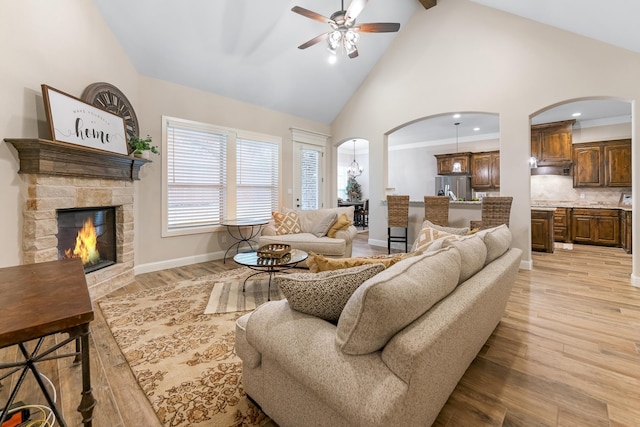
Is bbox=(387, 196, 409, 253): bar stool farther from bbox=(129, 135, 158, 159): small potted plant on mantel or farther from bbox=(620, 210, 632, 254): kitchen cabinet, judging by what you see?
bbox=(129, 135, 158, 159): small potted plant on mantel

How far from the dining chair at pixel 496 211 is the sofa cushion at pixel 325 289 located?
3891 millimetres

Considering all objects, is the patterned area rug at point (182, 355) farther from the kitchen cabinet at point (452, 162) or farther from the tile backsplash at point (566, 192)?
the tile backsplash at point (566, 192)

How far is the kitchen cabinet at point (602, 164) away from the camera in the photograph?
599 centimetres

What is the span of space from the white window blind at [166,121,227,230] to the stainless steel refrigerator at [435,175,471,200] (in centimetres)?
630

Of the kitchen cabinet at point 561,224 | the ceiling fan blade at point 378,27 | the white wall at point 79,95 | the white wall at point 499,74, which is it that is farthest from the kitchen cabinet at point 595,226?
the white wall at point 79,95

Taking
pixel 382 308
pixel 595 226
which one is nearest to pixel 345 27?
pixel 382 308

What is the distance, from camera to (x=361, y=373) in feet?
3.24

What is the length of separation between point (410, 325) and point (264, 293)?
2.44 metres

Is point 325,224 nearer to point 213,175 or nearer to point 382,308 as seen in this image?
point 213,175

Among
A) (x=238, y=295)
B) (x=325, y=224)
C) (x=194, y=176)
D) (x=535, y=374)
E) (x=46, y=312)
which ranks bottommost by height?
(x=535, y=374)

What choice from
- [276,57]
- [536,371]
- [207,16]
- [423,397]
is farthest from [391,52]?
[423,397]

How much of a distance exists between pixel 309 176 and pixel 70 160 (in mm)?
4240

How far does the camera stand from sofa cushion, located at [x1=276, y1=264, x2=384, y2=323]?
1.26 m

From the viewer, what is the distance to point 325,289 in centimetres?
129
